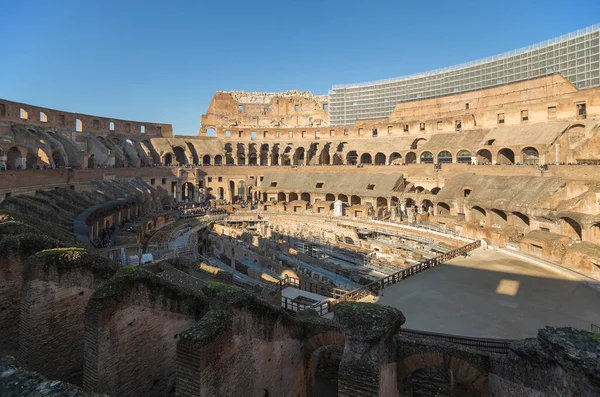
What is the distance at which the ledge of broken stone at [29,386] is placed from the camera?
312 centimetres

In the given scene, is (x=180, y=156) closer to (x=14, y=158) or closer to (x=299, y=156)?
(x=299, y=156)

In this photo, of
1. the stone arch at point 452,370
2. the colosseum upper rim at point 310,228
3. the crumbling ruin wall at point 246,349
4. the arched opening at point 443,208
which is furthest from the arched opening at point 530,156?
the crumbling ruin wall at point 246,349

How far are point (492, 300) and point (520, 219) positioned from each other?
13.6m

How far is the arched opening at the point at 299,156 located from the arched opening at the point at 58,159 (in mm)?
26424

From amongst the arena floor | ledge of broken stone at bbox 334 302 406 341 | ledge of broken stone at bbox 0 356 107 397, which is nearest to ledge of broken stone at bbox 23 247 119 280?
ledge of broken stone at bbox 0 356 107 397

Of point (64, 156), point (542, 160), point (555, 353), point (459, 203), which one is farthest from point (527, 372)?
point (64, 156)

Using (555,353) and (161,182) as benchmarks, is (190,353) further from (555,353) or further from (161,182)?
(161,182)

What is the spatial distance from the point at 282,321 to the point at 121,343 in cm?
336

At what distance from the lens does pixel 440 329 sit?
32.7 ft

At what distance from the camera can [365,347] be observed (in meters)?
6.43

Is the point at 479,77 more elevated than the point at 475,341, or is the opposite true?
the point at 479,77

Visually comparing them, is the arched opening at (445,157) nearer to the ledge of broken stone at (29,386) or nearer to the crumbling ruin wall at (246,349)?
the crumbling ruin wall at (246,349)

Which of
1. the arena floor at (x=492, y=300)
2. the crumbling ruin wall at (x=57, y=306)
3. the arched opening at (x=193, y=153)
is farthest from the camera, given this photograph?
the arched opening at (x=193, y=153)

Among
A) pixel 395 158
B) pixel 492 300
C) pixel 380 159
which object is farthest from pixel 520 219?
pixel 380 159
